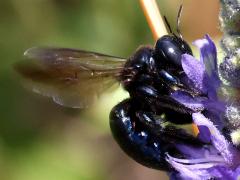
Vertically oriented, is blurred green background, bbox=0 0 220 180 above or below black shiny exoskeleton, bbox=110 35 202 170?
below

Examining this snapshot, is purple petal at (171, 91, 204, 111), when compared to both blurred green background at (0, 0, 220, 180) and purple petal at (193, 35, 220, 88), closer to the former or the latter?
purple petal at (193, 35, 220, 88)

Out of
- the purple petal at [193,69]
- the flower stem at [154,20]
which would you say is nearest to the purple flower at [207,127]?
the purple petal at [193,69]

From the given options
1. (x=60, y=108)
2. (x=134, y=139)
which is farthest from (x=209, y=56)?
(x=60, y=108)

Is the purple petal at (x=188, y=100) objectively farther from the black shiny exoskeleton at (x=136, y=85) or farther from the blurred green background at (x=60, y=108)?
the blurred green background at (x=60, y=108)

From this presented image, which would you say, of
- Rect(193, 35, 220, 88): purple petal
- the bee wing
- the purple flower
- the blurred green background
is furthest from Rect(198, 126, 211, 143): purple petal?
the blurred green background

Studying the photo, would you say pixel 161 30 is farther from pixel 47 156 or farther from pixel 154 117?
pixel 47 156
